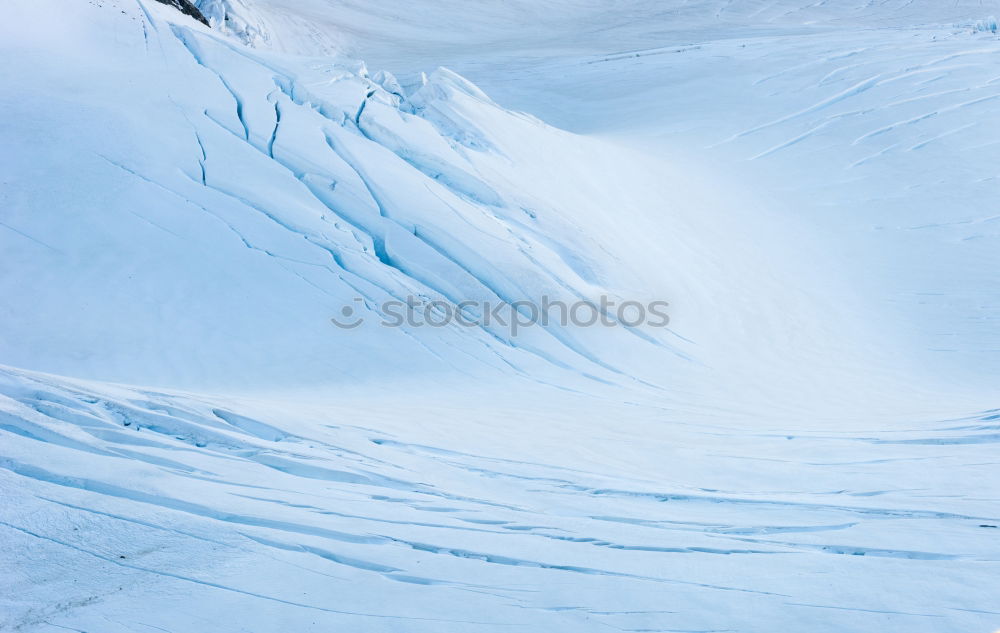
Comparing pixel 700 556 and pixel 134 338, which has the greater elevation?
pixel 134 338

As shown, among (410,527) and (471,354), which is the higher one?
(471,354)

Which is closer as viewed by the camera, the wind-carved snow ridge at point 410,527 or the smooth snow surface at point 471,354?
the wind-carved snow ridge at point 410,527

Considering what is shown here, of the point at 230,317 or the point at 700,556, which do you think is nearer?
the point at 700,556

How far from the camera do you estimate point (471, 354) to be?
6.92 m

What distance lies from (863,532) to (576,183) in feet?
Result: 24.1

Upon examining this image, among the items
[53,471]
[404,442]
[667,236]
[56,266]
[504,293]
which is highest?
[667,236]

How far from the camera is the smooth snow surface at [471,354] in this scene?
125 inches

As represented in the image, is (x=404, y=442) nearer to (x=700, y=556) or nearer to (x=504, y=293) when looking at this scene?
(x=700, y=556)

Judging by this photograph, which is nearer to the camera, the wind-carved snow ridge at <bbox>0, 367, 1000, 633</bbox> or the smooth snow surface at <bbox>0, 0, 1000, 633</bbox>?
the wind-carved snow ridge at <bbox>0, 367, 1000, 633</bbox>

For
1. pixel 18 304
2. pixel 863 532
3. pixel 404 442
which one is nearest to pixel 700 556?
pixel 863 532

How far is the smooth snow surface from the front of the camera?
318 cm

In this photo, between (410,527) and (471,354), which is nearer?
(410,527)

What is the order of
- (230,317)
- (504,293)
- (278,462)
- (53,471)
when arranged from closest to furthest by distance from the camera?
(53,471)
(278,462)
(230,317)
(504,293)

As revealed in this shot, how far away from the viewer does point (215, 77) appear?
30.9 ft
